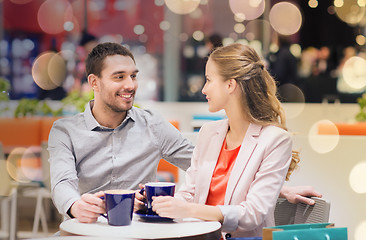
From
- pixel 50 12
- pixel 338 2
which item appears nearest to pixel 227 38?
pixel 338 2

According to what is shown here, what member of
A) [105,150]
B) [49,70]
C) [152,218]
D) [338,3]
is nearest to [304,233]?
[152,218]

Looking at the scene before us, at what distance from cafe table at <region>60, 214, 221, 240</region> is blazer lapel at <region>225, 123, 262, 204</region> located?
0.84 feet

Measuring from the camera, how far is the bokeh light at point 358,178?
3312mm

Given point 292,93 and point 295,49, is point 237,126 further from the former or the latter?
point 295,49

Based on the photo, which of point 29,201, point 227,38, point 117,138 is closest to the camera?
point 117,138

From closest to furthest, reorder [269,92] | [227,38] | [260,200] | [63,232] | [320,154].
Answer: [63,232] < [260,200] < [269,92] < [320,154] < [227,38]

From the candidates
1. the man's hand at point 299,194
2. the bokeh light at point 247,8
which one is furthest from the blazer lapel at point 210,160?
the bokeh light at point 247,8

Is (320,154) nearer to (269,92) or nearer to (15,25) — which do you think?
(269,92)

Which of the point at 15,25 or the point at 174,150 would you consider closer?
the point at 174,150

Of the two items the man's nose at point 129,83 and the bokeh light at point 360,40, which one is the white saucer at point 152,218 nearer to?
the man's nose at point 129,83

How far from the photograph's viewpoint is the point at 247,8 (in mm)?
8680

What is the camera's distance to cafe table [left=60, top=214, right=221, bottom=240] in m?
1.41

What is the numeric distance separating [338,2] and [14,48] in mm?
5215

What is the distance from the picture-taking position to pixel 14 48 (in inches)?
320
